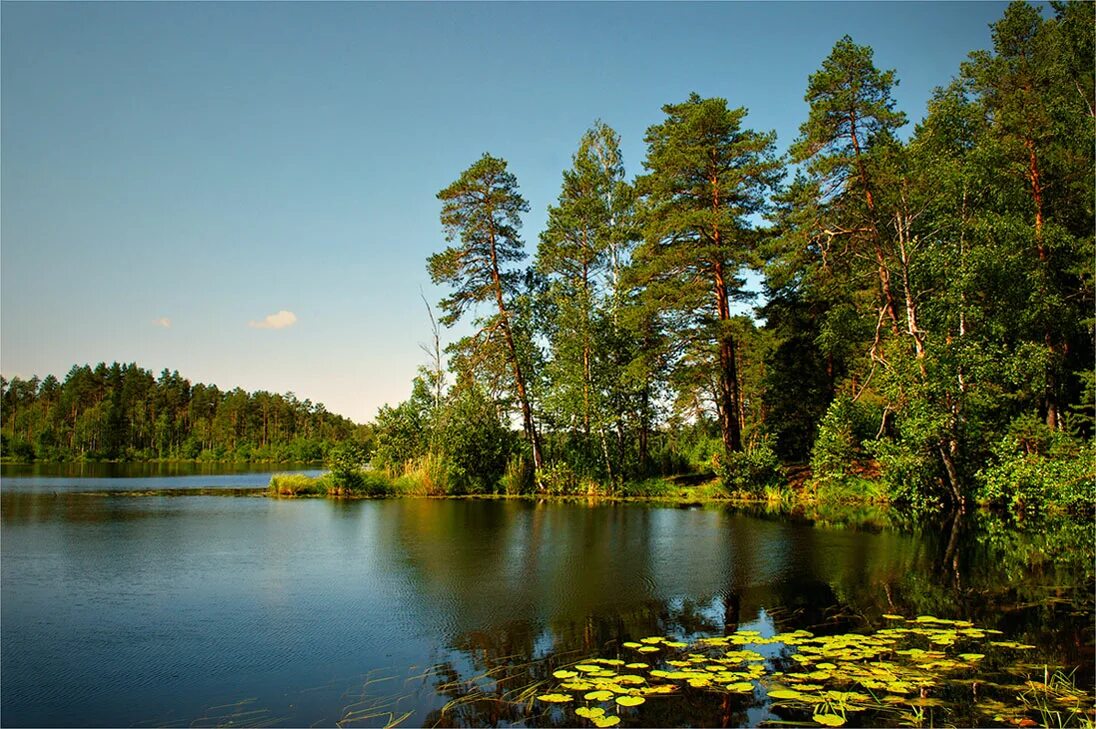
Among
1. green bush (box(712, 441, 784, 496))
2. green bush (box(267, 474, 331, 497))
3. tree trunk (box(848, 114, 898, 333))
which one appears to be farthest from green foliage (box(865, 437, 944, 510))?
green bush (box(267, 474, 331, 497))

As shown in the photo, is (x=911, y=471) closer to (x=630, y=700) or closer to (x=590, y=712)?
(x=630, y=700)

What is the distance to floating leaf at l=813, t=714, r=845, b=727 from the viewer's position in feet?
12.3

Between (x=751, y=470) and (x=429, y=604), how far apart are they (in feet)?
47.9

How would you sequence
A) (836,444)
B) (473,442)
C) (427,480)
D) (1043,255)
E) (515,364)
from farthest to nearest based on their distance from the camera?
(515,364), (473,442), (427,480), (836,444), (1043,255)

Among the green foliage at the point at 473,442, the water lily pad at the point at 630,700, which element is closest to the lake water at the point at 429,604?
the water lily pad at the point at 630,700

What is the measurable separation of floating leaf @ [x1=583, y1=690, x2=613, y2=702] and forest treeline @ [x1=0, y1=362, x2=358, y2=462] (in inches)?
2398

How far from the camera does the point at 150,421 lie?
71125mm

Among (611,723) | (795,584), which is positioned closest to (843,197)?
(795,584)

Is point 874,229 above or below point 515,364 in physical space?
above

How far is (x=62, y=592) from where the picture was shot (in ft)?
23.1

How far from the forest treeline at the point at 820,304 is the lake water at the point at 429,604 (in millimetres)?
4007

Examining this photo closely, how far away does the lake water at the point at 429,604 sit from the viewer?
167 inches

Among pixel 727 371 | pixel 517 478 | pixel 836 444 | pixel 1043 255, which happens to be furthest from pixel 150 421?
pixel 1043 255

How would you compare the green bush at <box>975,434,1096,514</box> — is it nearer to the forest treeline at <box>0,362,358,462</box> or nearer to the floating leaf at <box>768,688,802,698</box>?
the floating leaf at <box>768,688,802,698</box>
